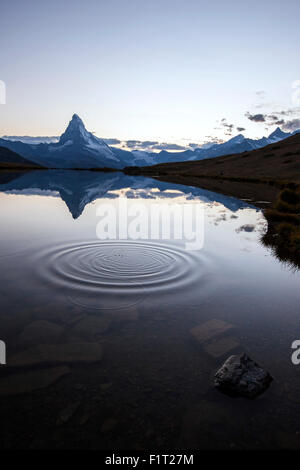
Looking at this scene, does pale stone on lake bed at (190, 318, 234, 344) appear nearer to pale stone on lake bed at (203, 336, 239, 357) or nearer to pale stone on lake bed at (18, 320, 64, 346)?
pale stone on lake bed at (203, 336, 239, 357)

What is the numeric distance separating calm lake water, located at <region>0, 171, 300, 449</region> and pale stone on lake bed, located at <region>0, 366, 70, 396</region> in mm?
35

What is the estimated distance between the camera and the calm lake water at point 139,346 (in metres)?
6.68

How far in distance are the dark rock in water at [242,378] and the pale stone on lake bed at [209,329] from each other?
2.08 metres

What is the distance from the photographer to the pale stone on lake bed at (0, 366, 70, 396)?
770cm

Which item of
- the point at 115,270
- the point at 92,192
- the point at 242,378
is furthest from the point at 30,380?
the point at 92,192

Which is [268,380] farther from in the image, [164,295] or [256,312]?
[164,295]

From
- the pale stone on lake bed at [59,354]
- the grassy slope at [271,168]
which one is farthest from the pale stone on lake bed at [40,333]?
the grassy slope at [271,168]

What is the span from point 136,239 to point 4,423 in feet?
59.6

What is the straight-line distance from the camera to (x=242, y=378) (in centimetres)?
791

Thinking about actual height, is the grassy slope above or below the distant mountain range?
above

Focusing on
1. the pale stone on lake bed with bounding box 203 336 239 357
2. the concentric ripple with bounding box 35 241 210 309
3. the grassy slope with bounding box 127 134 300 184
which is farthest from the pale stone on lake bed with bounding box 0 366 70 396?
the grassy slope with bounding box 127 134 300 184

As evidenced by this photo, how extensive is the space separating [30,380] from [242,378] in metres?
5.24
